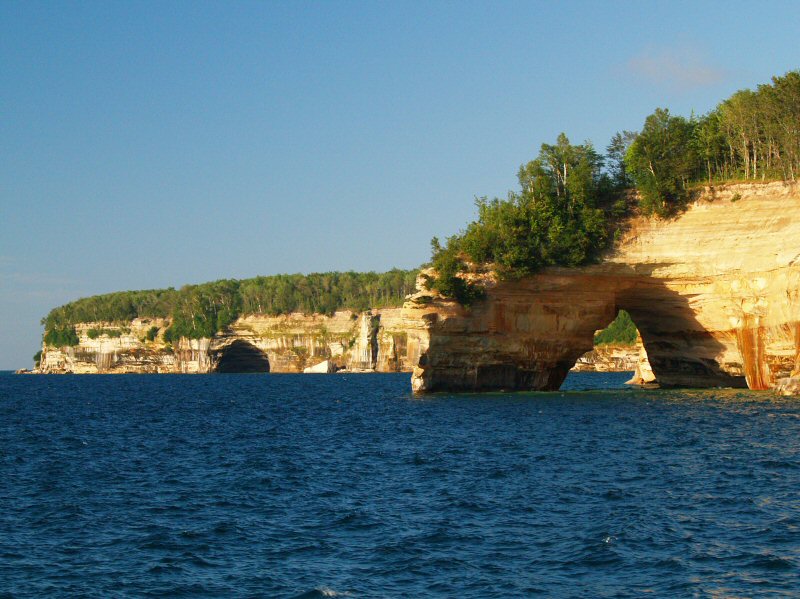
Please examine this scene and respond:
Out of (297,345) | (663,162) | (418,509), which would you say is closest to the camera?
(418,509)

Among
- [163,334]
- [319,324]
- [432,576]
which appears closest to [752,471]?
[432,576]

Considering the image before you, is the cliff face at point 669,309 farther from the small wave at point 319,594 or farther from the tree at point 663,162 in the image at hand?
the small wave at point 319,594

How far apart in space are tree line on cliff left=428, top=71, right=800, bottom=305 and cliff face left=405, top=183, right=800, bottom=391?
186 cm

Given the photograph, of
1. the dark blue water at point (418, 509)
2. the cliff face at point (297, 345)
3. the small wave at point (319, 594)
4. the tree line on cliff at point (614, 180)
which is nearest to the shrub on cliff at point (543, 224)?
the tree line on cliff at point (614, 180)

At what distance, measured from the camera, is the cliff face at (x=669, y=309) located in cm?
5831

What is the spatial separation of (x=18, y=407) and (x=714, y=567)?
238 feet

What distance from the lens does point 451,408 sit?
2271 inches

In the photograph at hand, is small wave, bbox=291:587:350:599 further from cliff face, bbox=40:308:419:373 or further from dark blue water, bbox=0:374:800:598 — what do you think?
cliff face, bbox=40:308:419:373

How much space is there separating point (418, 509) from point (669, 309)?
152 ft

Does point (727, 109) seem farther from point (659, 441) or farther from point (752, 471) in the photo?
point (752, 471)

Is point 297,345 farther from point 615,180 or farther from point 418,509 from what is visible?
point 418,509

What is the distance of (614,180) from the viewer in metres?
70.3

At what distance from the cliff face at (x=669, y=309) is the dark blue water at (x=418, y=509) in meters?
12.8

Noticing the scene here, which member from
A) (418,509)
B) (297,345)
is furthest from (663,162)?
(297,345)
